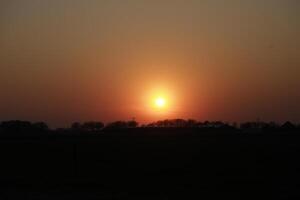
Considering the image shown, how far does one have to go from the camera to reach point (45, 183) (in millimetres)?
31000

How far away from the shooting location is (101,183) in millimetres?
30547

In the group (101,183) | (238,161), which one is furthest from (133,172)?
(238,161)

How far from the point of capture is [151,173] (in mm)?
34219

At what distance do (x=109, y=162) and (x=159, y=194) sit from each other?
13.9 m

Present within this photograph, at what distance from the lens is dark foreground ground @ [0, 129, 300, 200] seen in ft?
88.3

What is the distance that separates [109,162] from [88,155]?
4.36 metres

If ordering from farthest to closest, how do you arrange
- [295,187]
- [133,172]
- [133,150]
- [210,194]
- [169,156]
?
1. [133,150]
2. [169,156]
3. [133,172]
4. [295,187]
5. [210,194]

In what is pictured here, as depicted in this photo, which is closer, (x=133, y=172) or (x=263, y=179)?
(x=263, y=179)

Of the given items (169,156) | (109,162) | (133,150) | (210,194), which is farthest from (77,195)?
(133,150)

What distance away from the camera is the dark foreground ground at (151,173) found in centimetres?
2692

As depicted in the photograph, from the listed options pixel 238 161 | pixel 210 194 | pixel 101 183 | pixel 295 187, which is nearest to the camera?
pixel 210 194

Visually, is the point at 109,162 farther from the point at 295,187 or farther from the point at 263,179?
the point at 295,187

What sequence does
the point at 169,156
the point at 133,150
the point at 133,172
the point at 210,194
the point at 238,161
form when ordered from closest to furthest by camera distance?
the point at 210,194
the point at 133,172
the point at 238,161
the point at 169,156
the point at 133,150

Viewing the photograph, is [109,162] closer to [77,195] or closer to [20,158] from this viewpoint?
[20,158]
